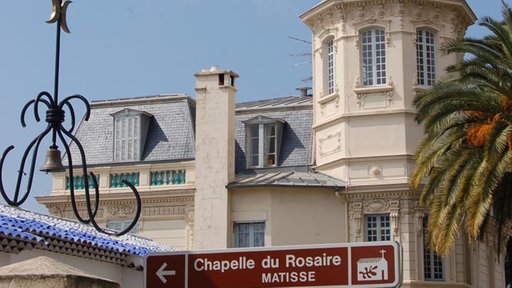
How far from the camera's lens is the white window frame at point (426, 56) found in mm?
34719

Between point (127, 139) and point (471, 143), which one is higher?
point (127, 139)

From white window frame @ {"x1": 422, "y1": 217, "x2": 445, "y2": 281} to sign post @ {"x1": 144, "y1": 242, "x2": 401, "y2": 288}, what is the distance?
79.6ft

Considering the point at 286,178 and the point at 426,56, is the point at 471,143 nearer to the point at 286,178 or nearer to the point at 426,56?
the point at 426,56

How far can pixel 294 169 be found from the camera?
118 feet

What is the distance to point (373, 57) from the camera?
3466 cm

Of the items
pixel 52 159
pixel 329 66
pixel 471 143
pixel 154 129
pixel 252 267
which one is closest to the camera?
pixel 252 267

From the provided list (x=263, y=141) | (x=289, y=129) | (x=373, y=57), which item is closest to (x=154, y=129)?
(x=263, y=141)

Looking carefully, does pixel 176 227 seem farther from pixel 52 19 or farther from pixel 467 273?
pixel 52 19

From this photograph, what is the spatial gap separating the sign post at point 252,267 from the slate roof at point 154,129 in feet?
86.3

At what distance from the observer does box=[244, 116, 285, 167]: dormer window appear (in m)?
36.3

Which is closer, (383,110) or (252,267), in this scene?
(252,267)

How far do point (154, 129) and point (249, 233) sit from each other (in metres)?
5.61

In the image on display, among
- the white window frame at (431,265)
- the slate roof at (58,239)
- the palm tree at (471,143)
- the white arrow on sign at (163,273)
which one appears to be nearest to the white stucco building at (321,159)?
the white window frame at (431,265)

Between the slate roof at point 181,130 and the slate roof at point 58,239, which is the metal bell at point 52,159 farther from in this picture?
the slate roof at point 181,130
